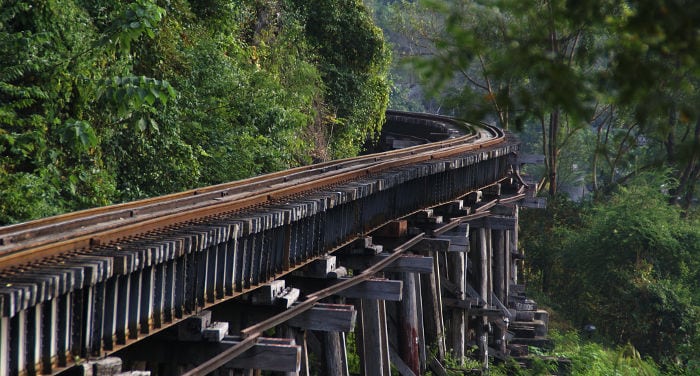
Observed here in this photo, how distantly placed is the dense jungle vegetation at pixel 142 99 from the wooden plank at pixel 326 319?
2714 millimetres

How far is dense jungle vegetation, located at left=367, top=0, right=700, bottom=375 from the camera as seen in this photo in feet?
12.4

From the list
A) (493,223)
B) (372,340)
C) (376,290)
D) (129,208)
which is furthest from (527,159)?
(129,208)

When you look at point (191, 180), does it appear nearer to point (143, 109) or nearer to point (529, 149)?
point (143, 109)

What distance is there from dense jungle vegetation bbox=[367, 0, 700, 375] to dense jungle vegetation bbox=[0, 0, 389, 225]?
2531mm

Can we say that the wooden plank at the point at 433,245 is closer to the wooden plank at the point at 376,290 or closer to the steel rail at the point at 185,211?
the steel rail at the point at 185,211

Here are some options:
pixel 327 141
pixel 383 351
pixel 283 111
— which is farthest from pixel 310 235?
pixel 327 141

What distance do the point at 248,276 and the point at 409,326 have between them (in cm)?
444

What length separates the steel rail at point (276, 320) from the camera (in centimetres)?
632

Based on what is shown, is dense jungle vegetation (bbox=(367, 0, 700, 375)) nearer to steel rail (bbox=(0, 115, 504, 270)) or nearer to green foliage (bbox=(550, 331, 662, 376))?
green foliage (bbox=(550, 331, 662, 376))

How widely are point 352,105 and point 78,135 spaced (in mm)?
12323

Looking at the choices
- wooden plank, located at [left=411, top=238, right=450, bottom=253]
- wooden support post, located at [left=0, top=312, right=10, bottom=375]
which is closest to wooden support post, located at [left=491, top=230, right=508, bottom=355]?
wooden plank, located at [left=411, top=238, right=450, bottom=253]

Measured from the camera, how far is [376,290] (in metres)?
9.45

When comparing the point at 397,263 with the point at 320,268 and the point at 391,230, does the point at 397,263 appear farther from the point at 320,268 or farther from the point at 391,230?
the point at 320,268

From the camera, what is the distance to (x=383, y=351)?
412 inches
